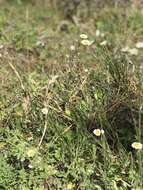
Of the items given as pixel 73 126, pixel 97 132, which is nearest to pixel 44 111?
pixel 73 126

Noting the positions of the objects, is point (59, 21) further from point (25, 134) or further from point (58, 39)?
point (25, 134)

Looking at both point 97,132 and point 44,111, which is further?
point 44,111

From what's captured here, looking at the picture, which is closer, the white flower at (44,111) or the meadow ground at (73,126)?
the meadow ground at (73,126)

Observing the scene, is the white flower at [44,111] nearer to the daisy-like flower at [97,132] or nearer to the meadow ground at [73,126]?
the meadow ground at [73,126]

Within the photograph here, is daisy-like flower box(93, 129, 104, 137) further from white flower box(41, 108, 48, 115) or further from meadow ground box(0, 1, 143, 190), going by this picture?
white flower box(41, 108, 48, 115)

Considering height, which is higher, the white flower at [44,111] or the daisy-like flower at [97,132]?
the white flower at [44,111]

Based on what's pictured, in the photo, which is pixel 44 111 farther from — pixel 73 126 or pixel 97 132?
pixel 97 132

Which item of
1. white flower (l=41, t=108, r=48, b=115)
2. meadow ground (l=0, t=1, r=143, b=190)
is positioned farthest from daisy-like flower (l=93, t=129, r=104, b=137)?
white flower (l=41, t=108, r=48, b=115)

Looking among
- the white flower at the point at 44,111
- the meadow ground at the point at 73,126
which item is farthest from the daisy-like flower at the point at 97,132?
the white flower at the point at 44,111

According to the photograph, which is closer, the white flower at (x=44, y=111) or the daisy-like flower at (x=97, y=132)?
the daisy-like flower at (x=97, y=132)

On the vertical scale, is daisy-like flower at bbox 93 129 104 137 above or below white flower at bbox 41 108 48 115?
below

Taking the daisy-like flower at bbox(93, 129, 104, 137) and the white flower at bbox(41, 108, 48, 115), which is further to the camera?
the white flower at bbox(41, 108, 48, 115)
